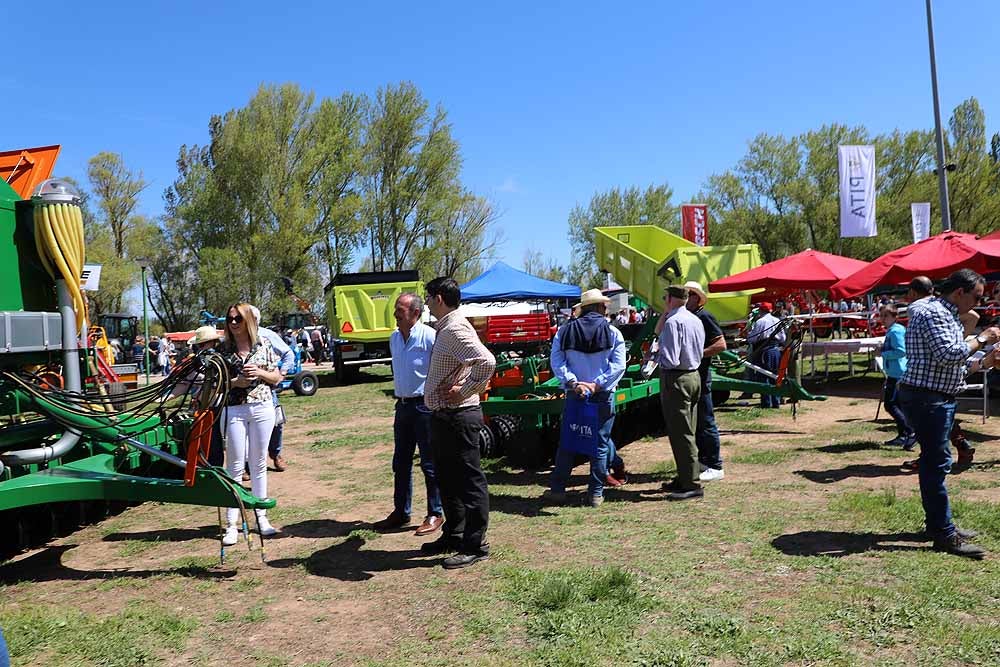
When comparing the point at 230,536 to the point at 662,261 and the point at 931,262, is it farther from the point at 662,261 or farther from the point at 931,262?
the point at 662,261

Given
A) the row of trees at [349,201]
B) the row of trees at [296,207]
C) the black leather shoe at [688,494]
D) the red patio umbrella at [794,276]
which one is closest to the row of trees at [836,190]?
the row of trees at [349,201]

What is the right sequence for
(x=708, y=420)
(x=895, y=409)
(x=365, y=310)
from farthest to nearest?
(x=365, y=310) < (x=895, y=409) < (x=708, y=420)

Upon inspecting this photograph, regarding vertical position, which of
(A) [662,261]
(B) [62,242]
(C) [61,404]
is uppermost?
(A) [662,261]

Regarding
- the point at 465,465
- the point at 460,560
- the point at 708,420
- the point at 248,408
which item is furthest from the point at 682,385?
the point at 248,408

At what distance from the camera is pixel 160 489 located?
466 centimetres

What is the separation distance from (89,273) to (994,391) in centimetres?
1708

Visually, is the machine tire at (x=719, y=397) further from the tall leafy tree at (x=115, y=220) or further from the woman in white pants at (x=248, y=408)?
the tall leafy tree at (x=115, y=220)

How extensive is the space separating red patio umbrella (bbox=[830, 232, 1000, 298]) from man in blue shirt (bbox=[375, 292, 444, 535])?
31.6 feet

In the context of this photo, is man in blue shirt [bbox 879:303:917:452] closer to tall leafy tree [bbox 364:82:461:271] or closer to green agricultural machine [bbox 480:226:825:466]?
green agricultural machine [bbox 480:226:825:466]

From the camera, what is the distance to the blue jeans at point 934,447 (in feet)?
14.9

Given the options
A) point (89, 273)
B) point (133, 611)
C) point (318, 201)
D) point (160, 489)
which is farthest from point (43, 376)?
point (318, 201)

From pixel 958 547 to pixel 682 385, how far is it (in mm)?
2214

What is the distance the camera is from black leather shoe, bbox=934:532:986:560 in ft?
14.5

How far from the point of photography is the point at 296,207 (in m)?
36.3
